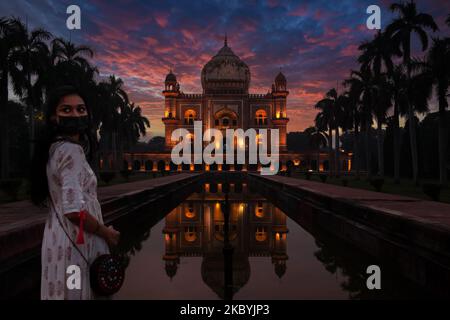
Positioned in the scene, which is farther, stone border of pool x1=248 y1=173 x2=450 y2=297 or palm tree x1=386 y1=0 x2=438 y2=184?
palm tree x1=386 y1=0 x2=438 y2=184

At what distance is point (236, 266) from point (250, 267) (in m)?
0.31

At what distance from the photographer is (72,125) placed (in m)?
2.71

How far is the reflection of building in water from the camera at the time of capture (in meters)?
7.20

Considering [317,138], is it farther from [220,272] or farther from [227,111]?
[220,272]

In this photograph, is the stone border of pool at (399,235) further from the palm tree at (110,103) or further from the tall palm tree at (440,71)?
the palm tree at (110,103)

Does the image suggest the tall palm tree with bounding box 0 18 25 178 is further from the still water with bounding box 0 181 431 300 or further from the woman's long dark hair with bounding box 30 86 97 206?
the woman's long dark hair with bounding box 30 86 97 206

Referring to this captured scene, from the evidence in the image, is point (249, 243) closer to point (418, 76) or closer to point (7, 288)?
point (7, 288)

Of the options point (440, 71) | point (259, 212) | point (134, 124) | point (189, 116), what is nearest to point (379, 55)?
point (440, 71)

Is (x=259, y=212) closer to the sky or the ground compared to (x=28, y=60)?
closer to the ground

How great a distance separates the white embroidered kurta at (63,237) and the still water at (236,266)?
1738mm

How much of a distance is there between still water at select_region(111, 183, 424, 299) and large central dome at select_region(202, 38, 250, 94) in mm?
60629

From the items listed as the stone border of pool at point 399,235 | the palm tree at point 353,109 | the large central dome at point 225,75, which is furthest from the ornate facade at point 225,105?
the stone border of pool at point 399,235

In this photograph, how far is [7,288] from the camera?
568 cm

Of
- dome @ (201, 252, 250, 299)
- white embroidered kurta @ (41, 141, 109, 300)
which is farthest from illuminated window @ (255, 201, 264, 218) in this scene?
white embroidered kurta @ (41, 141, 109, 300)
